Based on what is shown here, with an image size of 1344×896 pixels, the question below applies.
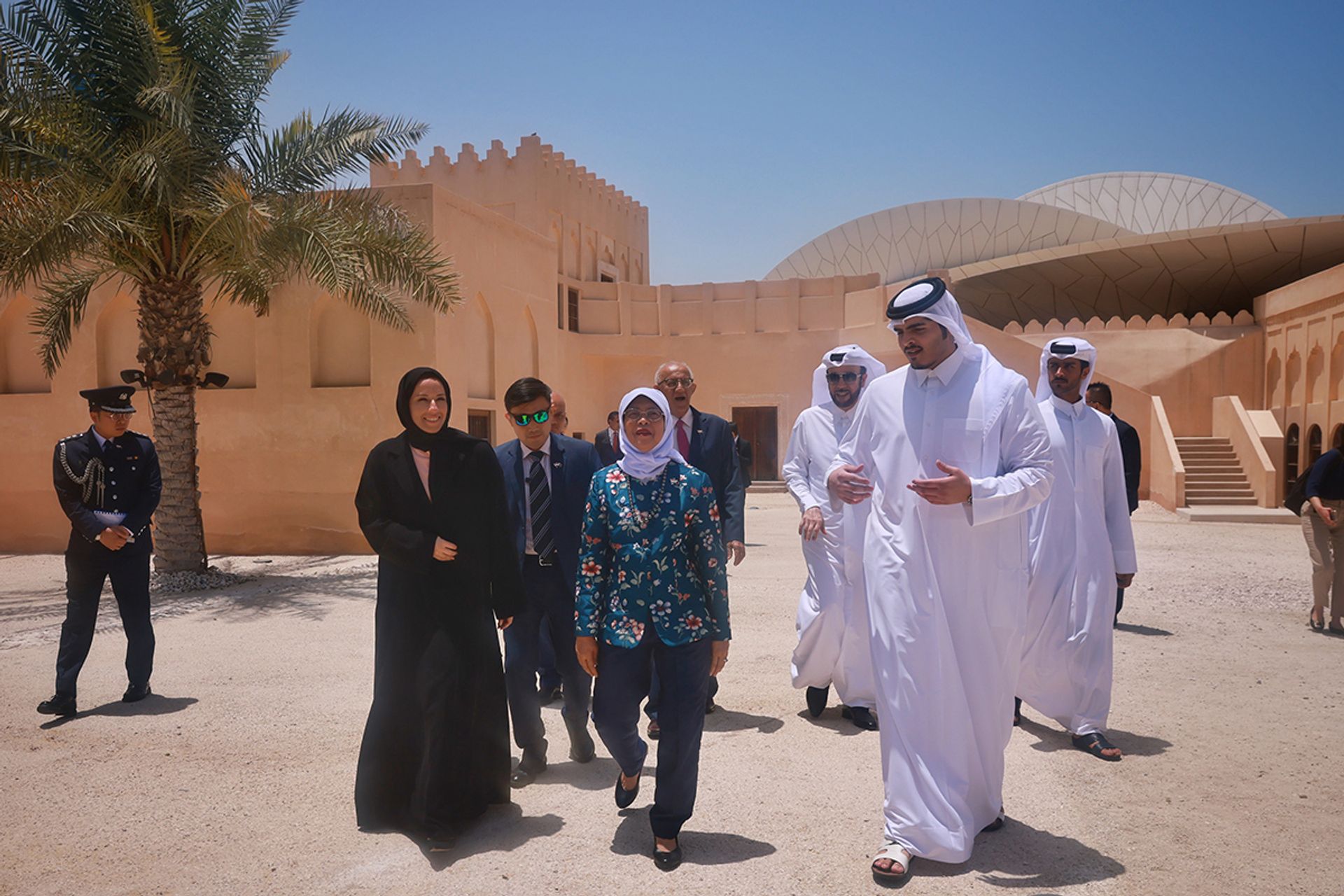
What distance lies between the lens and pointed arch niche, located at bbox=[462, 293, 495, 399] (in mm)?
15109

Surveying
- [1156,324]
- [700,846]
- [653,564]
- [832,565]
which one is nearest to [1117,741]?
[832,565]

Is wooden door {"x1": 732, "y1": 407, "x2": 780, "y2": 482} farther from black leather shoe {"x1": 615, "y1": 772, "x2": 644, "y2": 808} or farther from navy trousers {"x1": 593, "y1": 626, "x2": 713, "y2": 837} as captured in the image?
navy trousers {"x1": 593, "y1": 626, "x2": 713, "y2": 837}

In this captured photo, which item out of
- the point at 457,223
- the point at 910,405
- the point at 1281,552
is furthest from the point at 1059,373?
the point at 457,223

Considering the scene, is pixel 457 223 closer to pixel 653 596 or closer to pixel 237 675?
pixel 237 675

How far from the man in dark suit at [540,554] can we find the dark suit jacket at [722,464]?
3.59 ft

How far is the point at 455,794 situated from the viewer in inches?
149

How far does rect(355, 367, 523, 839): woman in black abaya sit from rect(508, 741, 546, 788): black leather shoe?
523 mm

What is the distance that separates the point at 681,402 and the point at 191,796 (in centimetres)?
318

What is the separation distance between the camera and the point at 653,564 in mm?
3566

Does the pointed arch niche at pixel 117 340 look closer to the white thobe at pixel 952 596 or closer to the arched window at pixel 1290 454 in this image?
the white thobe at pixel 952 596

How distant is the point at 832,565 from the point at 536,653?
169cm

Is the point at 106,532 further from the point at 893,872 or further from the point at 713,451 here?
the point at 893,872

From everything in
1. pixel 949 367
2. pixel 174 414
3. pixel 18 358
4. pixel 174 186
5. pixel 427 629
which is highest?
pixel 174 186

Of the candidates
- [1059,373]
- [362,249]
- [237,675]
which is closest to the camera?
[1059,373]
